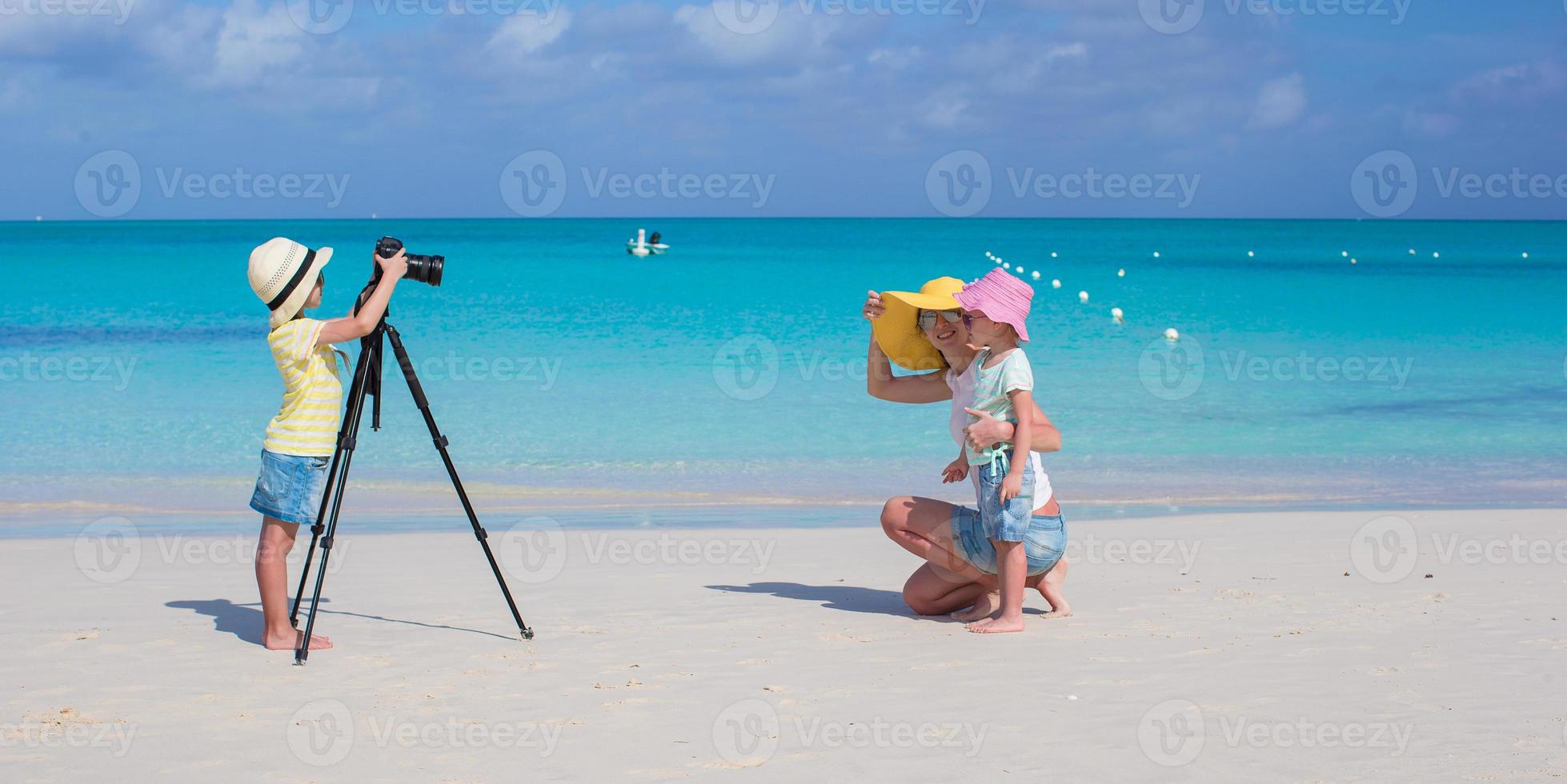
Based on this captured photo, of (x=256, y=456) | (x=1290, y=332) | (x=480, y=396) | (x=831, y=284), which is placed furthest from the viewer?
(x=831, y=284)

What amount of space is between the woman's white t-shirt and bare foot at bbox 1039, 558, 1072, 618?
36cm

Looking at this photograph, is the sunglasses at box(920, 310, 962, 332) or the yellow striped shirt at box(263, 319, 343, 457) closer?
the yellow striped shirt at box(263, 319, 343, 457)

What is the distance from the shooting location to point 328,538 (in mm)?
4445

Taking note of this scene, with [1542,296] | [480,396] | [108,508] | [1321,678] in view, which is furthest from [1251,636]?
[1542,296]

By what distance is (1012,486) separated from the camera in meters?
4.62

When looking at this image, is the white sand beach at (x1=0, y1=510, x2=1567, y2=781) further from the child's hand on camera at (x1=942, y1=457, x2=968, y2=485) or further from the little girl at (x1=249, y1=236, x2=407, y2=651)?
the child's hand on camera at (x1=942, y1=457, x2=968, y2=485)

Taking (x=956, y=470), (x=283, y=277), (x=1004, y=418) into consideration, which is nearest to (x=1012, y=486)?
(x=1004, y=418)

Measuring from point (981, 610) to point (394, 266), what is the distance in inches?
98.1

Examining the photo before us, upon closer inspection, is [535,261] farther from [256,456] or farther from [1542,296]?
[256,456]

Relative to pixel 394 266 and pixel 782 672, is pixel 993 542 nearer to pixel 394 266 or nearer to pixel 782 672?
pixel 782 672

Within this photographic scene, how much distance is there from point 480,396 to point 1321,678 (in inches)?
406

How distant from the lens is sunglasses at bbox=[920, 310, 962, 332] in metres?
4.82

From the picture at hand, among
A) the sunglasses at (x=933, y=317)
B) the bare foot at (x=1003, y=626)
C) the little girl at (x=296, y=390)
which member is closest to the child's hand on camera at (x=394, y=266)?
the little girl at (x=296, y=390)

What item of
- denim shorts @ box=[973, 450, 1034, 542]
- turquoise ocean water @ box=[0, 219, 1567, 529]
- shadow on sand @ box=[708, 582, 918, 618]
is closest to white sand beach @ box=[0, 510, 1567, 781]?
shadow on sand @ box=[708, 582, 918, 618]
